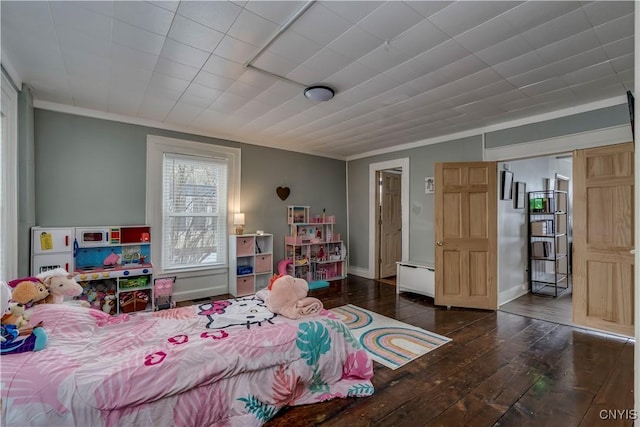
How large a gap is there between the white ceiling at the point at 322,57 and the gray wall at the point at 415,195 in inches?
28.5

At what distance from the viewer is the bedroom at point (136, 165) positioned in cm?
311

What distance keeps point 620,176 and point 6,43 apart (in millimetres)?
5661

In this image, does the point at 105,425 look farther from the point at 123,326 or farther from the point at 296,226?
the point at 296,226

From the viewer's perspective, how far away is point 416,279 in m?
4.57

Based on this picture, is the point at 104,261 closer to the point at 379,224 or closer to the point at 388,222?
the point at 379,224

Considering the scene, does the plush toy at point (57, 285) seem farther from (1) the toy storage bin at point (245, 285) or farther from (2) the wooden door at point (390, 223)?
(2) the wooden door at point (390, 223)

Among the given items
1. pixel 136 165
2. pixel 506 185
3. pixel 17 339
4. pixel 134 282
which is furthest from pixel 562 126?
pixel 134 282

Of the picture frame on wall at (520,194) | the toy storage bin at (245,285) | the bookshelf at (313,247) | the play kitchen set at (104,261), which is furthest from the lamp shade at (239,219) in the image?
the picture frame on wall at (520,194)

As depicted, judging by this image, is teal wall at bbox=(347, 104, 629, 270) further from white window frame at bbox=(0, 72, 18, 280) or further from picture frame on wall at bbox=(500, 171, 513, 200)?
white window frame at bbox=(0, 72, 18, 280)

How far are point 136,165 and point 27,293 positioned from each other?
2.33 meters

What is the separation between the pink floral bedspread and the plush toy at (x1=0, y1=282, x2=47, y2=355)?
4 centimetres

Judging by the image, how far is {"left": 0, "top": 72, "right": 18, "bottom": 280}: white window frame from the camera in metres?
2.52

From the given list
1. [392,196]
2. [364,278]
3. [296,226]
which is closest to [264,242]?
[296,226]

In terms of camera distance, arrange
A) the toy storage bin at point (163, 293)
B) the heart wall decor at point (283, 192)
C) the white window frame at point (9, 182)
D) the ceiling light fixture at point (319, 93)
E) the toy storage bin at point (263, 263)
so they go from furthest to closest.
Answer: the heart wall decor at point (283, 192), the toy storage bin at point (263, 263), the toy storage bin at point (163, 293), the ceiling light fixture at point (319, 93), the white window frame at point (9, 182)
